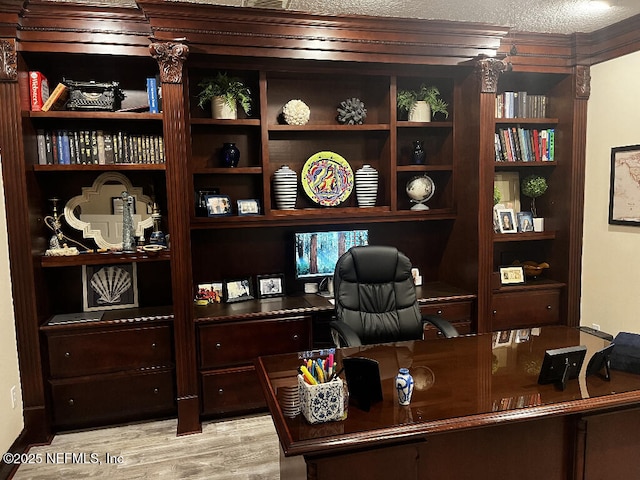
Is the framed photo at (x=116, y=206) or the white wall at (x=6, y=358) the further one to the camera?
the framed photo at (x=116, y=206)

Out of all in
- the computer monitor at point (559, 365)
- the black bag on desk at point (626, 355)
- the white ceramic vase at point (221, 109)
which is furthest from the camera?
the white ceramic vase at point (221, 109)

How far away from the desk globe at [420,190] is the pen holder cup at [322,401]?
7.54ft

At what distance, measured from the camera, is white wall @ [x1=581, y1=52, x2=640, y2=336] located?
3.44m

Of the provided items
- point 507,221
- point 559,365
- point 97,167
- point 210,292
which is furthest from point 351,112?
point 559,365

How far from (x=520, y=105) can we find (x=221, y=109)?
7.65ft

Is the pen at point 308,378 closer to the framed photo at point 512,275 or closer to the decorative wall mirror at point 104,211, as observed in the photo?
the decorative wall mirror at point 104,211

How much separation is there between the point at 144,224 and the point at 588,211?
3352 millimetres

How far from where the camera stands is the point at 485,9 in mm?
3105

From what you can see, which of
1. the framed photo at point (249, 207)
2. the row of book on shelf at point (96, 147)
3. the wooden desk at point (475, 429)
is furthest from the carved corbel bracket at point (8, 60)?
the wooden desk at point (475, 429)

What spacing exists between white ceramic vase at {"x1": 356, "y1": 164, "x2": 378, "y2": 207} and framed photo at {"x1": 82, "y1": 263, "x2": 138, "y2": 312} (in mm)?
1677

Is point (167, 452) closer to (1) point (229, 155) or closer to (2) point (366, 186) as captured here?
(1) point (229, 155)

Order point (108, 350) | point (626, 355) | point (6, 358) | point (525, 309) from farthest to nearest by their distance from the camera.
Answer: point (525, 309) → point (108, 350) → point (6, 358) → point (626, 355)

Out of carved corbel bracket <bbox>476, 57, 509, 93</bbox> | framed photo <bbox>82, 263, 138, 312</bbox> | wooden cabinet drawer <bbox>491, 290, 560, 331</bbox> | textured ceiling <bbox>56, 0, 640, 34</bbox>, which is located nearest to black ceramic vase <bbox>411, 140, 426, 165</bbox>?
carved corbel bracket <bbox>476, 57, 509, 93</bbox>

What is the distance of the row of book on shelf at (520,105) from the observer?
3.78 m
